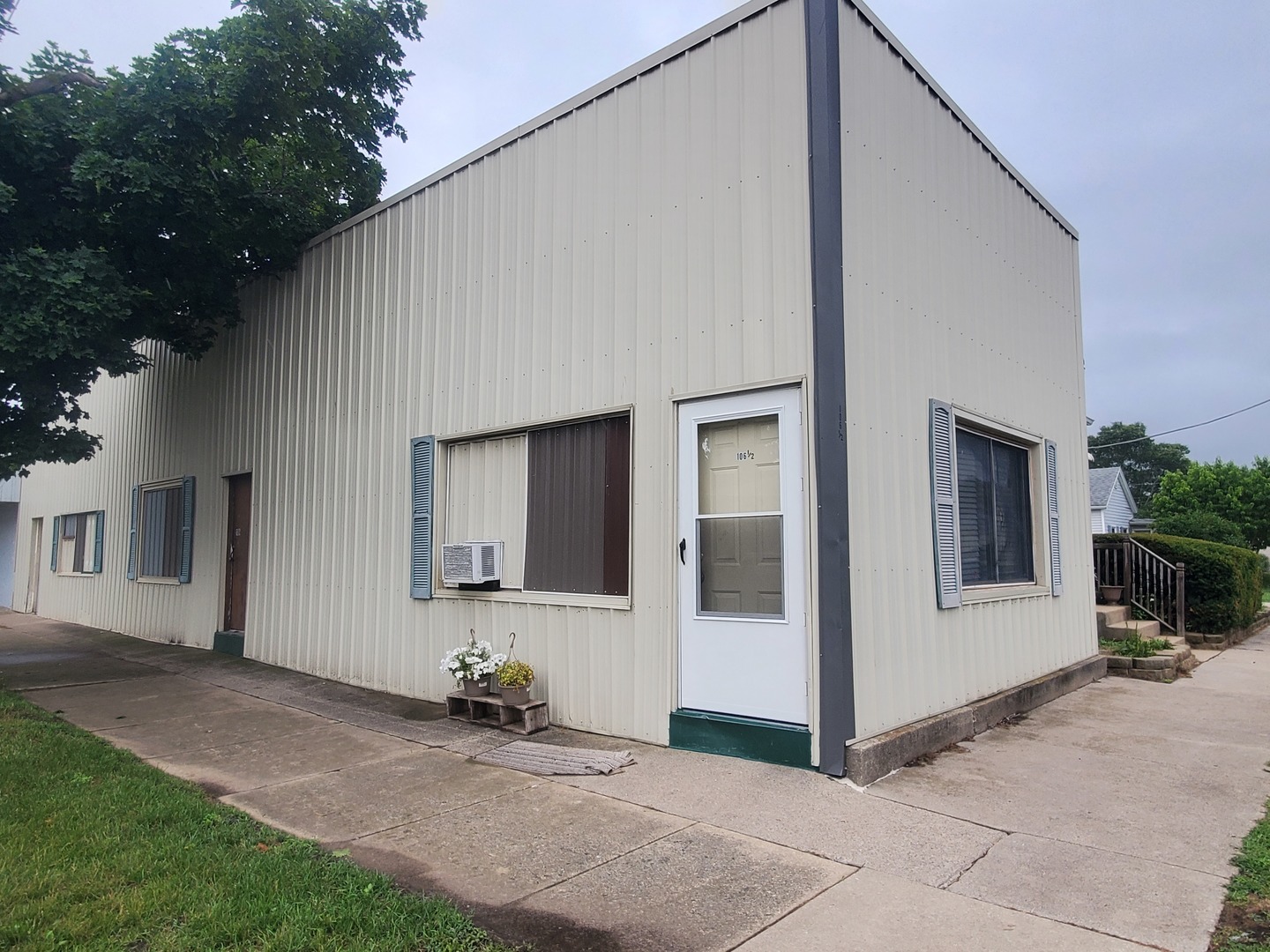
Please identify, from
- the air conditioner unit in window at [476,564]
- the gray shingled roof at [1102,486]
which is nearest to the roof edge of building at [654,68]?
the air conditioner unit in window at [476,564]

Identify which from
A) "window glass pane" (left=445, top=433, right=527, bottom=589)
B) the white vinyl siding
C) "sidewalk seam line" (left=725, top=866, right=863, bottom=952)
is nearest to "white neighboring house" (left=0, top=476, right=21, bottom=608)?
"window glass pane" (left=445, top=433, right=527, bottom=589)

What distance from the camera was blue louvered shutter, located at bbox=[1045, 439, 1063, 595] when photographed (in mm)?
7832

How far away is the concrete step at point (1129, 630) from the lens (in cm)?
1022

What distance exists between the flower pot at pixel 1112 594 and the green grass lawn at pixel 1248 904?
8466mm

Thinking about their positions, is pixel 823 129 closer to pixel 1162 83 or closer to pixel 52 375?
pixel 52 375

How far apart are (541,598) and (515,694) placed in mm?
804

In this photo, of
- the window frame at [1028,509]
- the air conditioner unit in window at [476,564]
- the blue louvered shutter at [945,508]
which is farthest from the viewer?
the air conditioner unit in window at [476,564]

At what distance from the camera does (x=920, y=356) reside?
237 inches

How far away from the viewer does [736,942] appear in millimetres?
2844

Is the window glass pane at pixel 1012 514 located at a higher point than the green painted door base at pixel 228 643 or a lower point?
higher

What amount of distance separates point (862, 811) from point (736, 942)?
1582mm

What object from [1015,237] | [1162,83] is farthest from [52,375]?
[1162,83]

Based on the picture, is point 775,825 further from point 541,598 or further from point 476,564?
point 476,564

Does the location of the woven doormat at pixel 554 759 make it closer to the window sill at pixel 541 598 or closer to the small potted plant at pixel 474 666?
the small potted plant at pixel 474 666
